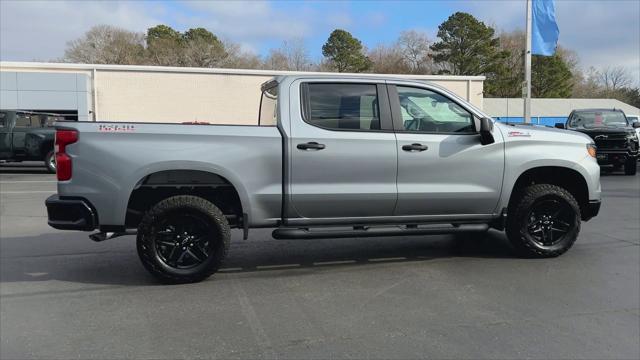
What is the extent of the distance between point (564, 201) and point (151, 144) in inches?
175

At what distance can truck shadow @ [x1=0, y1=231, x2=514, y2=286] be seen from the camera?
5.67 metres

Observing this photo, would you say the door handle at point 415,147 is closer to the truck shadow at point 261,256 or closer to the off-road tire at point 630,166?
the truck shadow at point 261,256

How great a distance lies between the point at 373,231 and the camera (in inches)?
220

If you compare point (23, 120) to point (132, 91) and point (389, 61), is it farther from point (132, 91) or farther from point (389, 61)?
point (389, 61)

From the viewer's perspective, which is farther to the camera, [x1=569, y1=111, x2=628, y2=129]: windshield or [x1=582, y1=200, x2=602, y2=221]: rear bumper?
[x1=569, y1=111, x2=628, y2=129]: windshield

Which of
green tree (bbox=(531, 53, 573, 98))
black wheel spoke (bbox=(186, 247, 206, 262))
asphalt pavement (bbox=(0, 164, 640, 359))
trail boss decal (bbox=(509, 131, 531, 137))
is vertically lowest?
asphalt pavement (bbox=(0, 164, 640, 359))

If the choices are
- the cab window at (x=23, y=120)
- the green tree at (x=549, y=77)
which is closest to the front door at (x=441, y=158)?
the cab window at (x=23, y=120)

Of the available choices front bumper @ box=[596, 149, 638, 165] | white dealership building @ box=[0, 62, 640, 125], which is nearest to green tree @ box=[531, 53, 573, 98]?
white dealership building @ box=[0, 62, 640, 125]

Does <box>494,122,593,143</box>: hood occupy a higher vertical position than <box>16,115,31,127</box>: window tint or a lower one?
lower

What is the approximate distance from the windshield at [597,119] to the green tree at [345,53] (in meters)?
48.1

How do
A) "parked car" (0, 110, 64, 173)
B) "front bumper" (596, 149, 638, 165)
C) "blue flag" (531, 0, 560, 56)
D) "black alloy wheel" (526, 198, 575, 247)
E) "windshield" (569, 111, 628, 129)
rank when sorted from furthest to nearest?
"blue flag" (531, 0, 560, 56), "windshield" (569, 111, 628, 129), "parked car" (0, 110, 64, 173), "front bumper" (596, 149, 638, 165), "black alloy wheel" (526, 198, 575, 247)

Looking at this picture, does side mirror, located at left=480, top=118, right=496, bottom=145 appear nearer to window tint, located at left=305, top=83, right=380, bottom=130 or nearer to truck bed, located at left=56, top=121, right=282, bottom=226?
window tint, located at left=305, top=83, right=380, bottom=130

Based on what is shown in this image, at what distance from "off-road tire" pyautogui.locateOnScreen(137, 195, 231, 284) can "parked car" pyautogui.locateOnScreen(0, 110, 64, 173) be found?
42.7 ft

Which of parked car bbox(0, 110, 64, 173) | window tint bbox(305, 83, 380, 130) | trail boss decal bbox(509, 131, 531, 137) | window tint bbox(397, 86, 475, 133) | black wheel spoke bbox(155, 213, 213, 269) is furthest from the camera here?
parked car bbox(0, 110, 64, 173)
